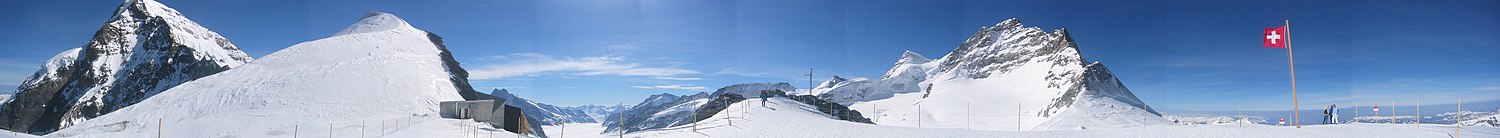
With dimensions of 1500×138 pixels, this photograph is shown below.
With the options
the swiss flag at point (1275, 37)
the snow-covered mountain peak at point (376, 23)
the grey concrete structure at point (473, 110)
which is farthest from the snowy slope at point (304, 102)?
the snow-covered mountain peak at point (376, 23)

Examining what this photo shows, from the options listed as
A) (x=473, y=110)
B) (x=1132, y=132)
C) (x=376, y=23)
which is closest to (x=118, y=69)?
(x=376, y=23)

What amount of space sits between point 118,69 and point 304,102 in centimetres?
8646

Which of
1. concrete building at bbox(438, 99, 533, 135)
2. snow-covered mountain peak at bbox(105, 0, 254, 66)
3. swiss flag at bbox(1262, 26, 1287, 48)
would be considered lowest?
concrete building at bbox(438, 99, 533, 135)

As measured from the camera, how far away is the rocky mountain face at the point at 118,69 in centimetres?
9519

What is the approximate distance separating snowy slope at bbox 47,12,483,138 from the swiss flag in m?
28.5

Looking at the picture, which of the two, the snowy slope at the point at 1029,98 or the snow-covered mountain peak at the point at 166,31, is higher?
the snow-covered mountain peak at the point at 166,31

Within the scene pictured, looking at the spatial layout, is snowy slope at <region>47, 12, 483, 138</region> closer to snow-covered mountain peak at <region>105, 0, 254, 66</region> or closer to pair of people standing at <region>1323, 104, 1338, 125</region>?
pair of people standing at <region>1323, 104, 1338, 125</region>

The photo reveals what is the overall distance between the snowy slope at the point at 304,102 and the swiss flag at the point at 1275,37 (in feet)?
93.4

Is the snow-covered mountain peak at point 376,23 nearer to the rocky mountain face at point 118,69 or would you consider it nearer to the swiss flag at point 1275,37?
the rocky mountain face at point 118,69

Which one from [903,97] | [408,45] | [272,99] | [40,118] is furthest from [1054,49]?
[40,118]

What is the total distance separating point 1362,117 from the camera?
88.4 ft

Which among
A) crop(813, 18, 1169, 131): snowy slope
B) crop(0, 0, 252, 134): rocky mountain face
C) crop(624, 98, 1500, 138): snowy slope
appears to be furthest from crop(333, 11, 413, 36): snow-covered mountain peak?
crop(624, 98, 1500, 138): snowy slope

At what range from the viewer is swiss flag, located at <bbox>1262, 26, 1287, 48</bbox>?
20469 millimetres

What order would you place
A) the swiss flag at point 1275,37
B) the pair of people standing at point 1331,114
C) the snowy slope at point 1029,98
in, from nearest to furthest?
1. the swiss flag at point 1275,37
2. the pair of people standing at point 1331,114
3. the snowy slope at point 1029,98
